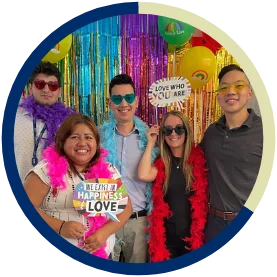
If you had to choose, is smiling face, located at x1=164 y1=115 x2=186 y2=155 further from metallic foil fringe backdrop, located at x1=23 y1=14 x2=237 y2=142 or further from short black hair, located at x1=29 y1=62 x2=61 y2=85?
short black hair, located at x1=29 y1=62 x2=61 y2=85

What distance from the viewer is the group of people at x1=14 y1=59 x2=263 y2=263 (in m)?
1.98

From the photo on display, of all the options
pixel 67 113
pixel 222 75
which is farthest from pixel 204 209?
pixel 67 113

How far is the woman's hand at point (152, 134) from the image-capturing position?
2.01 m

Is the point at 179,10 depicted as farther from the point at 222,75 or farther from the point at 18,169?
the point at 18,169

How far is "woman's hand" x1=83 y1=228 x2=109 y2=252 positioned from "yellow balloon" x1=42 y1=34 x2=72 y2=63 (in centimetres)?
70

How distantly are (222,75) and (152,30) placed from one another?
0.34 m

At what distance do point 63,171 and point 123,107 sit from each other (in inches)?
13.5

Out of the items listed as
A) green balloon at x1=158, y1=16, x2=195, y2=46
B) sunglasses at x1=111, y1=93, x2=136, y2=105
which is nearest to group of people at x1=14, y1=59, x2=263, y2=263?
sunglasses at x1=111, y1=93, x2=136, y2=105

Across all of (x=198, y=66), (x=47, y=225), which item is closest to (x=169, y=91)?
(x=198, y=66)

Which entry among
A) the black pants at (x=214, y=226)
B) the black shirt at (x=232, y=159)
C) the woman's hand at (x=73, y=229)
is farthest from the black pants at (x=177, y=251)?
the woman's hand at (x=73, y=229)

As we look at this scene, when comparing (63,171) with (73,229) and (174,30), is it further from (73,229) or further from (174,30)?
(174,30)

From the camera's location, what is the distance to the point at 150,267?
207 cm

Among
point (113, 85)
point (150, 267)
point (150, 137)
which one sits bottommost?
point (150, 267)

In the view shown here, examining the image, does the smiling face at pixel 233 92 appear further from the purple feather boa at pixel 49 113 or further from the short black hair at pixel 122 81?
the purple feather boa at pixel 49 113
